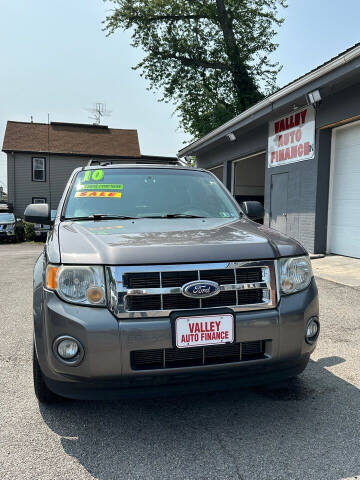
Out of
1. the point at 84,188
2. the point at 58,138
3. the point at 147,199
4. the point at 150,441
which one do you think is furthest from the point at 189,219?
the point at 58,138

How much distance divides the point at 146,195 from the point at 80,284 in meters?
1.41

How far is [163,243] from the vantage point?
2238 mm

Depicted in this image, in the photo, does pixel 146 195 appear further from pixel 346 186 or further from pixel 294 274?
pixel 346 186

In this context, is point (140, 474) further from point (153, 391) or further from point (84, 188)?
point (84, 188)

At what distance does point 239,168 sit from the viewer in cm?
1496

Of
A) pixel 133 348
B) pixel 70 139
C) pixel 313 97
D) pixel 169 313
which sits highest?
pixel 70 139

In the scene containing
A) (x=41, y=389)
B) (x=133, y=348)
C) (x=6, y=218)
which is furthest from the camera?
(x=6, y=218)

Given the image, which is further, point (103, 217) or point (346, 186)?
point (346, 186)

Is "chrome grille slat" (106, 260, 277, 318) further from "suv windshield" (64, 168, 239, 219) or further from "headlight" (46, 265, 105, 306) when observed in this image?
"suv windshield" (64, 168, 239, 219)

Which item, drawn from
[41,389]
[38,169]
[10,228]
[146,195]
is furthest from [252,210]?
[38,169]

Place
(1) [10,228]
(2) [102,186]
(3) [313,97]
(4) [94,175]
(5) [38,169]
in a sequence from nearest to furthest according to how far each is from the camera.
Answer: (2) [102,186]
(4) [94,175]
(3) [313,97]
(1) [10,228]
(5) [38,169]

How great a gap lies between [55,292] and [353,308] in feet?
13.9

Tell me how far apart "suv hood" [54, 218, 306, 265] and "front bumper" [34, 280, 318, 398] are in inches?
11.6

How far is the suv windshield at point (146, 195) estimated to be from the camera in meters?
3.18
